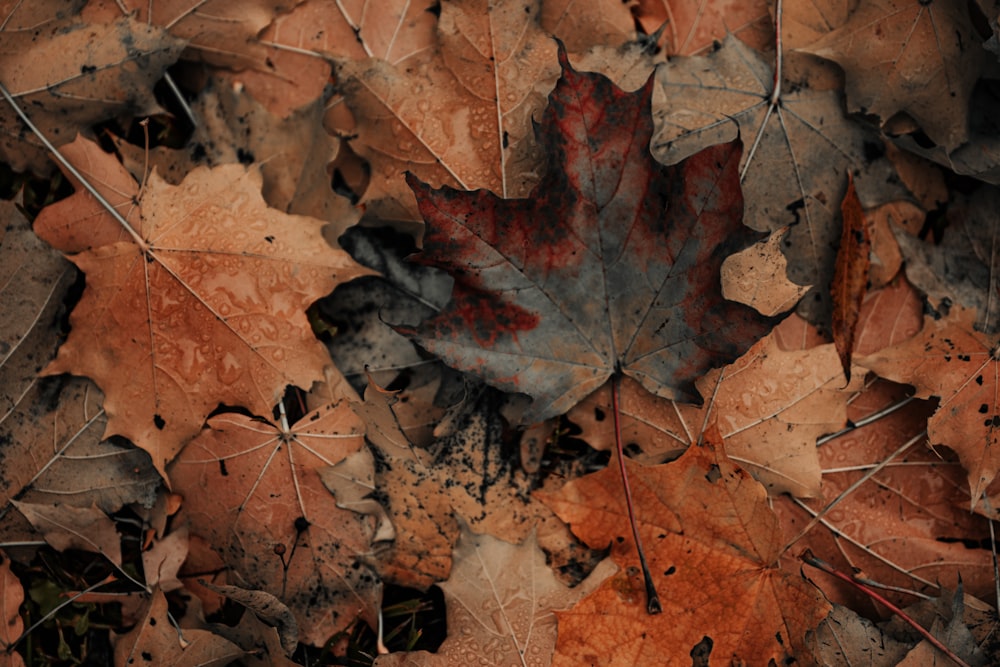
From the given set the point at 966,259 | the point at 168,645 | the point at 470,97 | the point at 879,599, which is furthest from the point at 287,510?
the point at 966,259

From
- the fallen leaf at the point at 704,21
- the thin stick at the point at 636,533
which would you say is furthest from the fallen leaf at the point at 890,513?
the fallen leaf at the point at 704,21

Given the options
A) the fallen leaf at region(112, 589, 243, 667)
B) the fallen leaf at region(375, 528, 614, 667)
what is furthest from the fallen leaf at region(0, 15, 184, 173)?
the fallen leaf at region(375, 528, 614, 667)

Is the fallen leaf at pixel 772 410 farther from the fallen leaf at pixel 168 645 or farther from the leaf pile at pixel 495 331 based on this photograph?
the fallen leaf at pixel 168 645

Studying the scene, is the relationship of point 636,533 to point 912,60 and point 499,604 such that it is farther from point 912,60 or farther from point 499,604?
point 912,60

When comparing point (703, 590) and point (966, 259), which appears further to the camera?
point (966, 259)

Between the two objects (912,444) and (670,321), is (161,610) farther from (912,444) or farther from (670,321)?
(912,444)

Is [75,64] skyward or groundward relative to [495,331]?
skyward

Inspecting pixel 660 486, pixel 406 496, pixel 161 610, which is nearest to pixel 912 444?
pixel 660 486
